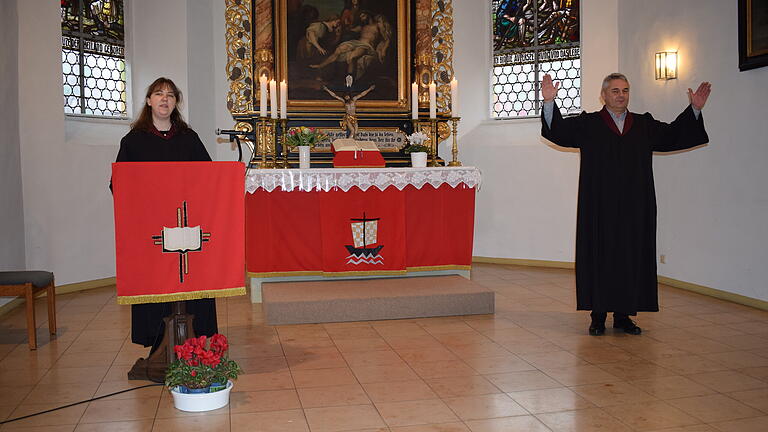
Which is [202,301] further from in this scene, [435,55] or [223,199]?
[435,55]

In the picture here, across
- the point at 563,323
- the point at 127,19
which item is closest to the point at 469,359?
the point at 563,323

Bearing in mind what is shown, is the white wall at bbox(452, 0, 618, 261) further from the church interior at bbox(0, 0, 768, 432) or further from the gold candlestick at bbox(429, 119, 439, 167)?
the gold candlestick at bbox(429, 119, 439, 167)

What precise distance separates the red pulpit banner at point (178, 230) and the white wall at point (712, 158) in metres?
4.83

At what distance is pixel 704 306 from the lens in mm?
6793

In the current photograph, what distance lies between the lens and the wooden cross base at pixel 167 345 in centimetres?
445

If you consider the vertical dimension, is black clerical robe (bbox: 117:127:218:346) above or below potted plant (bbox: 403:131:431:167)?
below

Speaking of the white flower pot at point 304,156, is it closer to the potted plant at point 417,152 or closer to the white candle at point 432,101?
the potted plant at point 417,152

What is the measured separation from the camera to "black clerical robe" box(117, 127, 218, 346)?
4508 mm

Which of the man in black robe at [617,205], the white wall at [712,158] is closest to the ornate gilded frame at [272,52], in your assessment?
the white wall at [712,158]

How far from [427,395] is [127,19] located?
6.86 m

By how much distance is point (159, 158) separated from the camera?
452cm

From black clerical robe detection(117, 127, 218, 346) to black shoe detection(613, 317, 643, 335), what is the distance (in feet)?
10.1

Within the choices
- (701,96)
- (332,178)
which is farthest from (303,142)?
(701,96)

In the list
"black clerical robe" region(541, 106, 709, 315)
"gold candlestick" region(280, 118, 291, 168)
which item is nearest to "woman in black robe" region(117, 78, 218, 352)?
"black clerical robe" region(541, 106, 709, 315)
